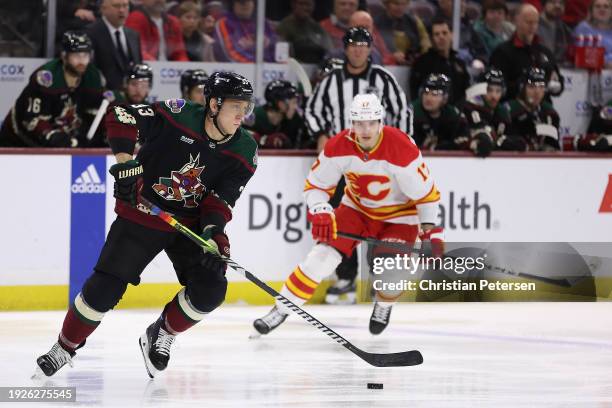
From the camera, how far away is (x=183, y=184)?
536 cm

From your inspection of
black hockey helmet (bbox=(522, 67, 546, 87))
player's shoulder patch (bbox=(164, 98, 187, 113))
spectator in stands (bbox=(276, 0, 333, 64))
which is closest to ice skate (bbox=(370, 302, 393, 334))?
player's shoulder patch (bbox=(164, 98, 187, 113))

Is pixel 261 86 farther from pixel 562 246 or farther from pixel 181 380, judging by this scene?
pixel 181 380

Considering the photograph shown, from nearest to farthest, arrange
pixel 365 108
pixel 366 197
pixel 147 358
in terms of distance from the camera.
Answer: pixel 147 358
pixel 365 108
pixel 366 197

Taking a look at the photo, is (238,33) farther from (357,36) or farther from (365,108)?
(365,108)

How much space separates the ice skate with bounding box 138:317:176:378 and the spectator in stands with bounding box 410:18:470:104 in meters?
3.49

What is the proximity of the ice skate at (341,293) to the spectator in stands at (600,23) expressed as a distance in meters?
2.57

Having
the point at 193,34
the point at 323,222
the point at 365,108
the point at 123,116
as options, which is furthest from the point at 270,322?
the point at 193,34

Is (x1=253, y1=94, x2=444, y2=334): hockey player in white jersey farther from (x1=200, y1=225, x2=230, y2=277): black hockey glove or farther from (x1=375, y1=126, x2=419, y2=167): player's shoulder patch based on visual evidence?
(x1=200, y1=225, x2=230, y2=277): black hockey glove

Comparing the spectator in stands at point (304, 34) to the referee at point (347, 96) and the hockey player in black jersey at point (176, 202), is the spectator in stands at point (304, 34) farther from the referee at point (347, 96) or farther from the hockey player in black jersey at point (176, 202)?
the hockey player in black jersey at point (176, 202)

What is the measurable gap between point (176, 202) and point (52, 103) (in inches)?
90.7

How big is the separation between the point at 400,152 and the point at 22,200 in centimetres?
196

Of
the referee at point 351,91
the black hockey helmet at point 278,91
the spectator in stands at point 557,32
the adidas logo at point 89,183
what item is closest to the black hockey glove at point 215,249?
the adidas logo at point 89,183

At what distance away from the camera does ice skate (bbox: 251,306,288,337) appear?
6.69 metres

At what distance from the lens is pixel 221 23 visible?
840 cm
